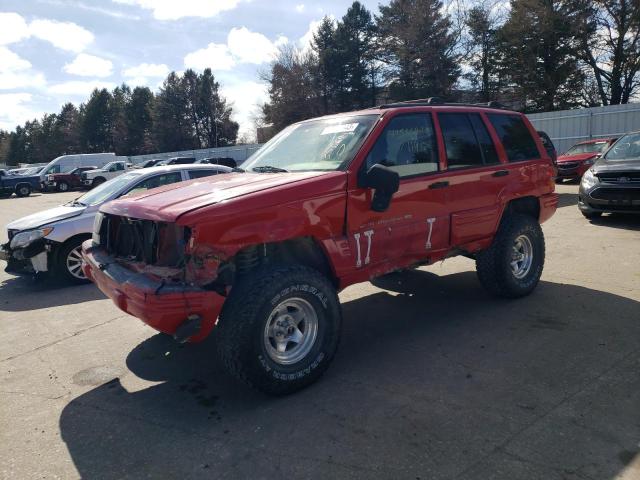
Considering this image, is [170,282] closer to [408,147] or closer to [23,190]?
[408,147]

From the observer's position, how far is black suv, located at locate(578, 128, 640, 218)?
862cm

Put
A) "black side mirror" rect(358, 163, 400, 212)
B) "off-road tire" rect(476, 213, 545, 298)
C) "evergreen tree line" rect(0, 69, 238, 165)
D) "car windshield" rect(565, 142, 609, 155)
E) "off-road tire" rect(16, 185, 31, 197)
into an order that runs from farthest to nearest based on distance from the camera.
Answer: "evergreen tree line" rect(0, 69, 238, 165) < "off-road tire" rect(16, 185, 31, 197) < "car windshield" rect(565, 142, 609, 155) < "off-road tire" rect(476, 213, 545, 298) < "black side mirror" rect(358, 163, 400, 212)

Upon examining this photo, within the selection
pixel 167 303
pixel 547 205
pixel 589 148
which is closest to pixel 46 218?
pixel 167 303

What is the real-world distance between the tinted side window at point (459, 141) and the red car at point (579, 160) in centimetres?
1371

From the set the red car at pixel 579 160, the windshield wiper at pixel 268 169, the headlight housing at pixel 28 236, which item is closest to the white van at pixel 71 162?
the headlight housing at pixel 28 236

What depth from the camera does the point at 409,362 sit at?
400 cm

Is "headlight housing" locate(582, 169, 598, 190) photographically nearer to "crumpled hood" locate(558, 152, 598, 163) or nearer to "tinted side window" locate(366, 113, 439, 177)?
"tinted side window" locate(366, 113, 439, 177)

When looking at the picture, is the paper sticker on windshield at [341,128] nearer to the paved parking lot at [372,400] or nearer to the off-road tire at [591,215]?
the paved parking lot at [372,400]

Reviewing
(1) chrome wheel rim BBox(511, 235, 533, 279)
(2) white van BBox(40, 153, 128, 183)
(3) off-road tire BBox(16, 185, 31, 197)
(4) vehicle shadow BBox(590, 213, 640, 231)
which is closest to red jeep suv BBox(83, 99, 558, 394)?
(1) chrome wheel rim BBox(511, 235, 533, 279)

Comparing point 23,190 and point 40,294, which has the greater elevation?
point 23,190

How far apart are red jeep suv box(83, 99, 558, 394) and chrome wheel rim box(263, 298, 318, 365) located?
1 centimetres

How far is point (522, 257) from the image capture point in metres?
5.55

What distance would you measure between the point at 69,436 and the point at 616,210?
9.29 metres

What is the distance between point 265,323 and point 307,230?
0.75m
